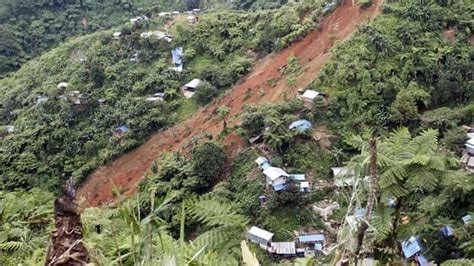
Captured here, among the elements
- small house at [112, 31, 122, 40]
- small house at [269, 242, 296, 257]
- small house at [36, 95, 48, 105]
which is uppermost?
small house at [112, 31, 122, 40]

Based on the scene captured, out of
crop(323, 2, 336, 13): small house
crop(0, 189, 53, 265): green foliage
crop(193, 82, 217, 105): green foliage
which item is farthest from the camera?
crop(193, 82, 217, 105): green foliage

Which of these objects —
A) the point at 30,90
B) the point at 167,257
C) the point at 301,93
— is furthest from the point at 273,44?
the point at 167,257

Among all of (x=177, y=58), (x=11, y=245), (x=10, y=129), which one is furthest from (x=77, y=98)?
(x=11, y=245)

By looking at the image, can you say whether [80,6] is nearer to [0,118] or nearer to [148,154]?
[0,118]

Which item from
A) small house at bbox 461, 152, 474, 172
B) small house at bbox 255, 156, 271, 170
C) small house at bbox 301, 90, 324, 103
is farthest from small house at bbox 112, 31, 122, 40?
small house at bbox 461, 152, 474, 172

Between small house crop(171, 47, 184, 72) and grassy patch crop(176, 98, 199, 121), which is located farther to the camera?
small house crop(171, 47, 184, 72)

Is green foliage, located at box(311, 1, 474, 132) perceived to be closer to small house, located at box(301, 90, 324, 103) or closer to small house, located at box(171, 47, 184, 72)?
small house, located at box(301, 90, 324, 103)

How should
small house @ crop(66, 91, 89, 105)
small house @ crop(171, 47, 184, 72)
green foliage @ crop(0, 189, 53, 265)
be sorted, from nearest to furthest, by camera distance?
green foliage @ crop(0, 189, 53, 265), small house @ crop(66, 91, 89, 105), small house @ crop(171, 47, 184, 72)

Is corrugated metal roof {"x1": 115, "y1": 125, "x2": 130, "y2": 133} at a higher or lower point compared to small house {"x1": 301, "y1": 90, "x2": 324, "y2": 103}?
lower
